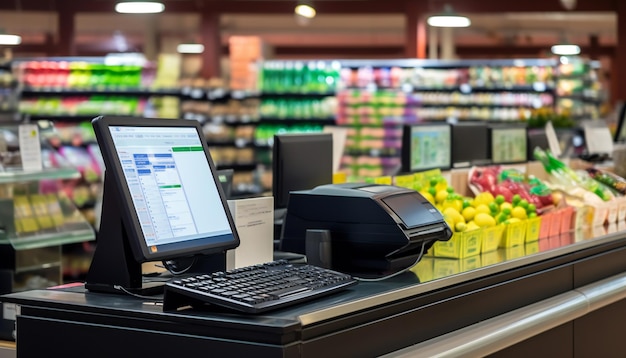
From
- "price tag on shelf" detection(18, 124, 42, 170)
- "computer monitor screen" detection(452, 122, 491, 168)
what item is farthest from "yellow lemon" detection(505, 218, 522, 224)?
"price tag on shelf" detection(18, 124, 42, 170)

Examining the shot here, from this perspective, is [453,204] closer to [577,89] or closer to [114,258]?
[114,258]

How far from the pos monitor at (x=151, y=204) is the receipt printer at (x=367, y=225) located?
336 millimetres

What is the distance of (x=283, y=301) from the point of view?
214 centimetres

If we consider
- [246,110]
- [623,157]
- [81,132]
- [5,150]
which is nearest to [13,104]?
[81,132]

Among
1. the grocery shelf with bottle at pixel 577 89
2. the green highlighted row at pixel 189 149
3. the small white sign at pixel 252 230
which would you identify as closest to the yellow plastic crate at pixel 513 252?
the small white sign at pixel 252 230

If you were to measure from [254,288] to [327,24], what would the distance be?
22.1 m

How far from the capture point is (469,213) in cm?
337

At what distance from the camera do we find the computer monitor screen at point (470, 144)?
5176 mm

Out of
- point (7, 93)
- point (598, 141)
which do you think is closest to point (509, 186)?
point (598, 141)

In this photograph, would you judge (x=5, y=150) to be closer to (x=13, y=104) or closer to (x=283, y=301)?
(x=283, y=301)

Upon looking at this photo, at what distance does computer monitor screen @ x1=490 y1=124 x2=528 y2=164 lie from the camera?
5.56 m

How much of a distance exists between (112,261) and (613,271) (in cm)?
225

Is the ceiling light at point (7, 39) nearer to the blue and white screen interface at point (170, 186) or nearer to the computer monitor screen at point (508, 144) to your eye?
the computer monitor screen at point (508, 144)

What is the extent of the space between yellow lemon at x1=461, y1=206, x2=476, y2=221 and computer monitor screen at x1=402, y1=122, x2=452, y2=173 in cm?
128
